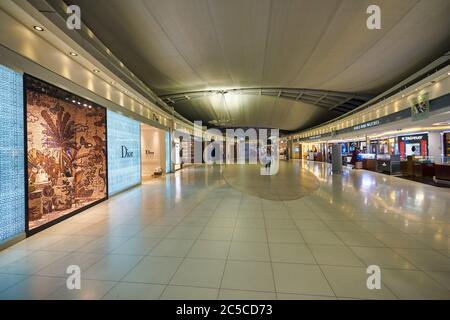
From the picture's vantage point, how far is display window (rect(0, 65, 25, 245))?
9.27 feet

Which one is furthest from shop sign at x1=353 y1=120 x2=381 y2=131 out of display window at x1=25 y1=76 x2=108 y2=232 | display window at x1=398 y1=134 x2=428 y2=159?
display window at x1=25 y1=76 x2=108 y2=232

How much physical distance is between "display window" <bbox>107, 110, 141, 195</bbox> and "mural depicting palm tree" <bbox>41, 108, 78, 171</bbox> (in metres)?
1.20

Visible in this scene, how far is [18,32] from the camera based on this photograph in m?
2.98

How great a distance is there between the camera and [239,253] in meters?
2.61

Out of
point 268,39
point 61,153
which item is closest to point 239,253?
point 61,153

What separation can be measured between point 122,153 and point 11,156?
3.79m

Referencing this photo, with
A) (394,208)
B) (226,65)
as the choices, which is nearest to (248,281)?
(394,208)

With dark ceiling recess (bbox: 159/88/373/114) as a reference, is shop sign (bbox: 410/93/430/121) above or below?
below

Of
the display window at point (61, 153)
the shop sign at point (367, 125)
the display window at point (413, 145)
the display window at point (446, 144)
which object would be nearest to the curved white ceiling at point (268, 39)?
the shop sign at point (367, 125)

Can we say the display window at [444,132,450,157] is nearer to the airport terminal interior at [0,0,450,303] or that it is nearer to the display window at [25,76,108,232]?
the airport terminal interior at [0,0,450,303]

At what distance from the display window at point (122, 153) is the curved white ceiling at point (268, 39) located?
2180mm

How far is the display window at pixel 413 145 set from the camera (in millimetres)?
12902

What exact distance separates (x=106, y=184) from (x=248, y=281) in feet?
17.0

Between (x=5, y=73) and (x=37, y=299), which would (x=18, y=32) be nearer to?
(x=5, y=73)
